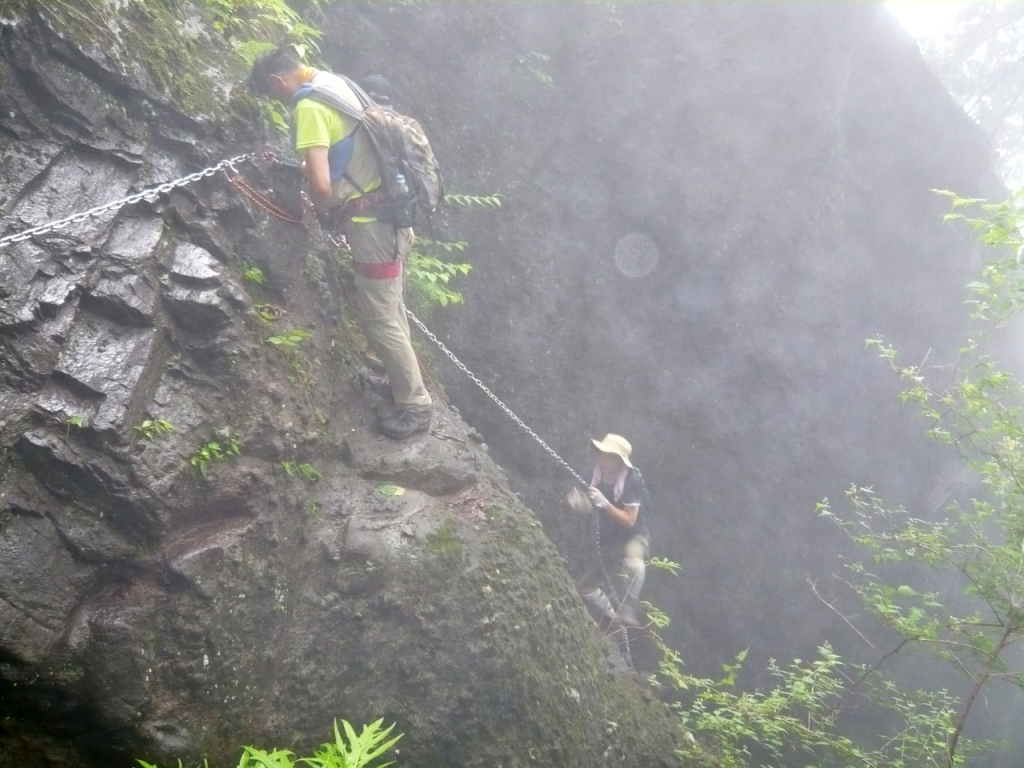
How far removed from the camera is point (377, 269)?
5.12 m

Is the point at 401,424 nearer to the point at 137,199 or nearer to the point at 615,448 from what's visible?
the point at 137,199

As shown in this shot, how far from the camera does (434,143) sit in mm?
9133

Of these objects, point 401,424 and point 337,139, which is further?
point 401,424

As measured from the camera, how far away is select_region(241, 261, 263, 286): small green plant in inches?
189

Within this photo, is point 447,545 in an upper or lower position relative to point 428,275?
lower

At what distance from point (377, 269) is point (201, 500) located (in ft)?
7.00

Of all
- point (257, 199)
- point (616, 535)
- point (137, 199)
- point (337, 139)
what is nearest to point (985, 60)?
point (616, 535)

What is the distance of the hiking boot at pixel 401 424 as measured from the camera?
18.1 feet

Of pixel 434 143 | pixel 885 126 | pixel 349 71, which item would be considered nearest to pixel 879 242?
pixel 885 126

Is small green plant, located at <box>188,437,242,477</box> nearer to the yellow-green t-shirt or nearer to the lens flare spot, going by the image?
the yellow-green t-shirt

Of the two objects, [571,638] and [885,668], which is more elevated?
[885,668]

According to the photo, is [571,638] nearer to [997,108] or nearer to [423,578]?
[423,578]

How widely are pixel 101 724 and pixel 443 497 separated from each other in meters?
2.77

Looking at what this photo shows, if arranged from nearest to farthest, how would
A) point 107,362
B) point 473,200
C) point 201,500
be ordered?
point 107,362, point 201,500, point 473,200
